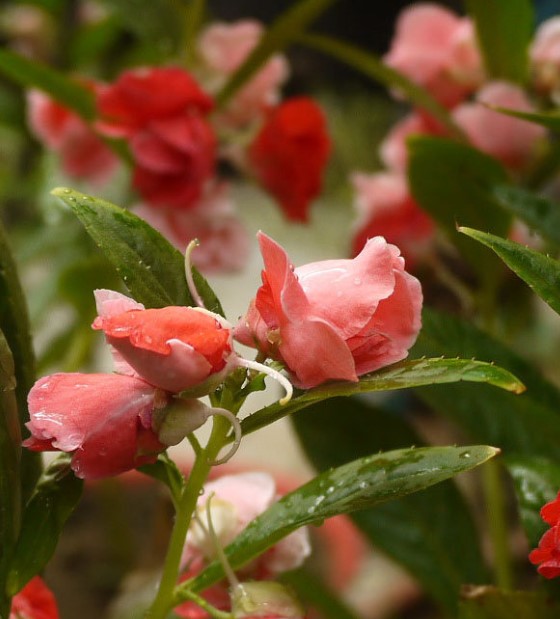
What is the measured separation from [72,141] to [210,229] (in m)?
0.20

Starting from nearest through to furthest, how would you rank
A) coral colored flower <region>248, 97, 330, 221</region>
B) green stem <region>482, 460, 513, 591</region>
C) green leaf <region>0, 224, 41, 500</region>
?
green leaf <region>0, 224, 41, 500</region> → green stem <region>482, 460, 513, 591</region> → coral colored flower <region>248, 97, 330, 221</region>

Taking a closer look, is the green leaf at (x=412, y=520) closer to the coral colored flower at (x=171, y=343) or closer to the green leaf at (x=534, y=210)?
the green leaf at (x=534, y=210)

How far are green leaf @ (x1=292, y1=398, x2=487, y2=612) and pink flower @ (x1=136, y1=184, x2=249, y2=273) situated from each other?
223mm

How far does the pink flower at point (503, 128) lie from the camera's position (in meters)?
0.71

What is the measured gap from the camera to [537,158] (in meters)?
0.75

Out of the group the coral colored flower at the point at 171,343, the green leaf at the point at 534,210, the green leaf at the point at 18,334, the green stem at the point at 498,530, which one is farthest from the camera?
the green stem at the point at 498,530

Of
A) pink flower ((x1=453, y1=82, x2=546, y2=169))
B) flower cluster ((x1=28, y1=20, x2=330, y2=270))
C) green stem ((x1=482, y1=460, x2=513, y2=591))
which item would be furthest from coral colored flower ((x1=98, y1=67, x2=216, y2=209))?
green stem ((x1=482, y1=460, x2=513, y2=591))

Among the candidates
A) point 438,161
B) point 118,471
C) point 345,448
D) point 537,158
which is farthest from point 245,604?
point 537,158

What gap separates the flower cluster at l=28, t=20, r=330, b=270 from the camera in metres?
0.73

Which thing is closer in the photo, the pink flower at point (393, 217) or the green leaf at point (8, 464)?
the green leaf at point (8, 464)

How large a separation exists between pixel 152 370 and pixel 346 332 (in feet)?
0.24

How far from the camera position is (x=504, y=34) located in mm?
725

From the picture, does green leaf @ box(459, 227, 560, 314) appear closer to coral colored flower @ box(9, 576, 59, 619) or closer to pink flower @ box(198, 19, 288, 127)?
coral colored flower @ box(9, 576, 59, 619)

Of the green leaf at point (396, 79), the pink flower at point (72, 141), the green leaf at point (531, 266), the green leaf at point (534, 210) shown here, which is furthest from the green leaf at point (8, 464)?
the pink flower at point (72, 141)
